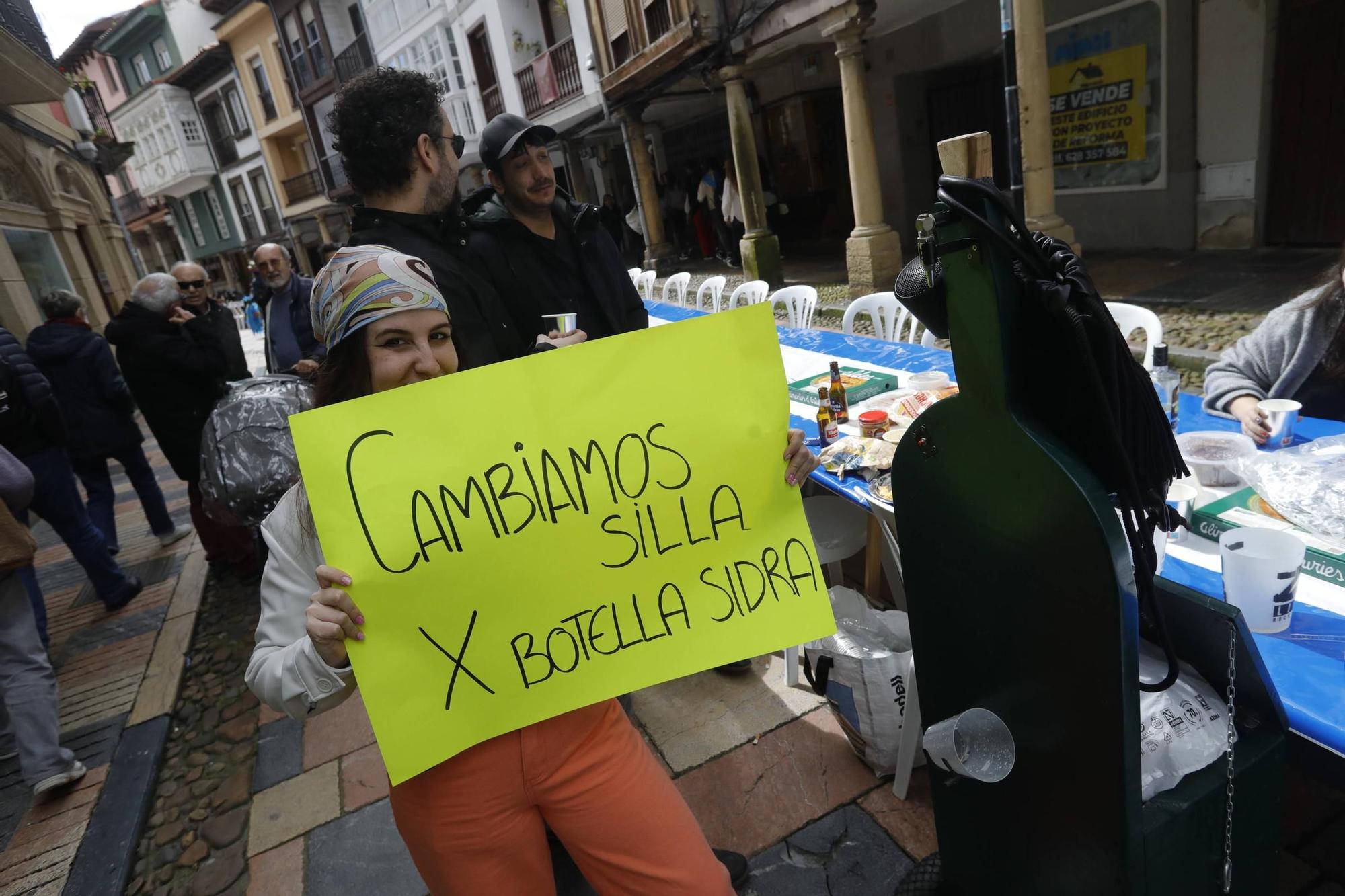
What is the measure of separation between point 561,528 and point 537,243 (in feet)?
4.71

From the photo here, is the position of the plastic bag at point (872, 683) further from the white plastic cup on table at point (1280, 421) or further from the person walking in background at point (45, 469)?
the person walking in background at point (45, 469)

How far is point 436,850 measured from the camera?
120cm

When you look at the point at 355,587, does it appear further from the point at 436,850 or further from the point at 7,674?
the point at 7,674

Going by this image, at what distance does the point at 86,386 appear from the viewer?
13.9 feet

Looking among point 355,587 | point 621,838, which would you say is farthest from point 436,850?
point 355,587

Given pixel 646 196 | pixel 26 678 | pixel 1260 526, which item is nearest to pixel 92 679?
pixel 26 678

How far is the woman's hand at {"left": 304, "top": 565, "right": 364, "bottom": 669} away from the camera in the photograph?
104 centimetres

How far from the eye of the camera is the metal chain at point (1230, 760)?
1.04 meters

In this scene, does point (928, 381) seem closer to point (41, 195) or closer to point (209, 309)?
point (209, 309)

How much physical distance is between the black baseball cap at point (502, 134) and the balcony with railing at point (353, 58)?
76.7 ft

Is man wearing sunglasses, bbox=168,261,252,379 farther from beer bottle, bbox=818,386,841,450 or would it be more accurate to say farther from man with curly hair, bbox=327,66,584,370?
beer bottle, bbox=818,386,841,450

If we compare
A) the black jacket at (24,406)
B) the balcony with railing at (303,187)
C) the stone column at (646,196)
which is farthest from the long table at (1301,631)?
the balcony with railing at (303,187)

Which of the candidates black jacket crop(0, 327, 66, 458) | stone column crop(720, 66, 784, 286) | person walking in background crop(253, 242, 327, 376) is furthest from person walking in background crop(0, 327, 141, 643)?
stone column crop(720, 66, 784, 286)

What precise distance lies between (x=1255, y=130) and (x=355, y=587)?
868 centimetres
